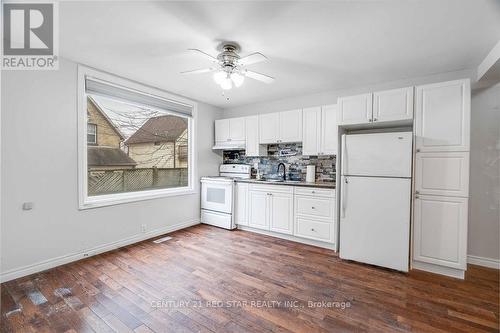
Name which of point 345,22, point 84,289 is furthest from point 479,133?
point 84,289

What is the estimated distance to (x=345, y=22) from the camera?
6.29 ft

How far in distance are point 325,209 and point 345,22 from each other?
2315 mm

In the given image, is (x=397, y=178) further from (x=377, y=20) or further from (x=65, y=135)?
(x=65, y=135)

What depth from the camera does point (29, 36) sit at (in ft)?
7.16

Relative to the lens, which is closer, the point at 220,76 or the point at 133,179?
the point at 220,76

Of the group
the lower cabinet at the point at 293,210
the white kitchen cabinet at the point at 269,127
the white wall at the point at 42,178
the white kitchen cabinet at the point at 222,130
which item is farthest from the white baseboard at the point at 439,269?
the white wall at the point at 42,178

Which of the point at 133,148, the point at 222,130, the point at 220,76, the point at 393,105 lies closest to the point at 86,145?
the point at 133,148

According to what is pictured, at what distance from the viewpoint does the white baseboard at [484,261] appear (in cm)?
280

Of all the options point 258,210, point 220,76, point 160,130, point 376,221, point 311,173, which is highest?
point 220,76

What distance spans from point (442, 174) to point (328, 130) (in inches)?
60.0

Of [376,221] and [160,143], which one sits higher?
[160,143]

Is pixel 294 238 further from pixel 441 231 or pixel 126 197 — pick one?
pixel 126 197

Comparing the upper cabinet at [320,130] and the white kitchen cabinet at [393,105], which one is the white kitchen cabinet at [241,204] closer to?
the upper cabinet at [320,130]

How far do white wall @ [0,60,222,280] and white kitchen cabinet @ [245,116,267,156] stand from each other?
2471 millimetres
